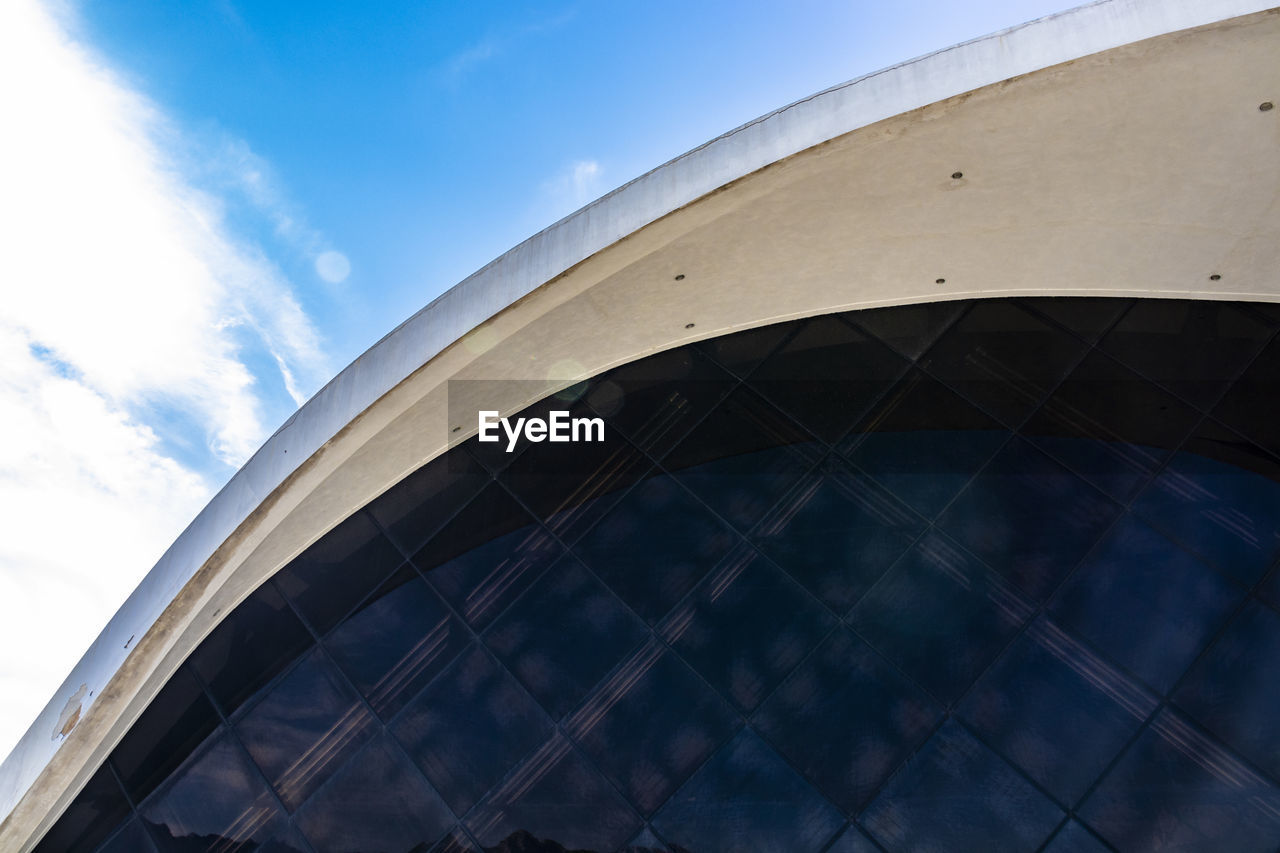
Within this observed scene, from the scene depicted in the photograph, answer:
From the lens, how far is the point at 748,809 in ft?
21.9

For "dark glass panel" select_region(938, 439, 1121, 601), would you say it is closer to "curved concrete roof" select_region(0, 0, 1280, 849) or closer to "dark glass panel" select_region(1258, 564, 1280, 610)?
"dark glass panel" select_region(1258, 564, 1280, 610)

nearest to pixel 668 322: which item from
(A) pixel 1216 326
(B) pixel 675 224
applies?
(B) pixel 675 224

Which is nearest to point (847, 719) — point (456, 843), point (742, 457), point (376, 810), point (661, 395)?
point (742, 457)

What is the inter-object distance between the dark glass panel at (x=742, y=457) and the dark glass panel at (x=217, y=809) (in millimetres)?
4900

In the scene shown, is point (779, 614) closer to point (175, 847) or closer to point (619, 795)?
point (619, 795)

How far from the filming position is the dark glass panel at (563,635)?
295 inches

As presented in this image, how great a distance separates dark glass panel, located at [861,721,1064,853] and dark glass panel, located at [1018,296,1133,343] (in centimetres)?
420

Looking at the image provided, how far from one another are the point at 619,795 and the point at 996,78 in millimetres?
6599

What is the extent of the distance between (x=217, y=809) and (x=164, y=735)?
108cm

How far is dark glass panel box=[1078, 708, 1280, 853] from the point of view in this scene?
6141mm

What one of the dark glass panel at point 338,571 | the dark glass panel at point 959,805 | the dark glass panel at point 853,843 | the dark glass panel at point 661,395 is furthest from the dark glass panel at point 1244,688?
the dark glass panel at point 338,571

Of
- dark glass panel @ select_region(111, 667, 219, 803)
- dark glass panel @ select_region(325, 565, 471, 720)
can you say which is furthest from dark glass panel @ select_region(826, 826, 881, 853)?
dark glass panel @ select_region(111, 667, 219, 803)

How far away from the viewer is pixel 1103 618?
6969 millimetres

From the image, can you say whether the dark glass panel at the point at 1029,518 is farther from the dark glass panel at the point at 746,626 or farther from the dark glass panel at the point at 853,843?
the dark glass panel at the point at 853,843
